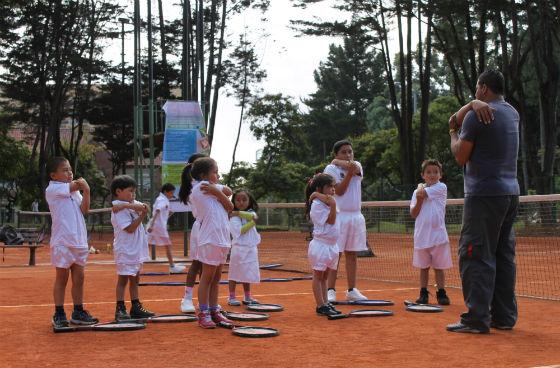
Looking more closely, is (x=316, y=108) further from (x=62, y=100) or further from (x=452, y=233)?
(x=452, y=233)

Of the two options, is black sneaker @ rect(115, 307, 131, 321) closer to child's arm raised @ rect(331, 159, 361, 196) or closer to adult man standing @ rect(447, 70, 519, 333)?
child's arm raised @ rect(331, 159, 361, 196)

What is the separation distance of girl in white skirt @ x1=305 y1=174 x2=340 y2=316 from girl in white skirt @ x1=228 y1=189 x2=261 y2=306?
43.2 inches

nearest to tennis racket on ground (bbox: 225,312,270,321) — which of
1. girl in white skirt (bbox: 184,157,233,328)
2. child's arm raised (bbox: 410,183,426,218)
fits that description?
girl in white skirt (bbox: 184,157,233,328)

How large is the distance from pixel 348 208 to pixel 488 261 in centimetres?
273

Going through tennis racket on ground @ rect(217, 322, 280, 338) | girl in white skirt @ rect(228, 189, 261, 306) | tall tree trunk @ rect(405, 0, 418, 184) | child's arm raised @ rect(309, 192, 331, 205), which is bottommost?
tennis racket on ground @ rect(217, 322, 280, 338)

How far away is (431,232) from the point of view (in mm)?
9289

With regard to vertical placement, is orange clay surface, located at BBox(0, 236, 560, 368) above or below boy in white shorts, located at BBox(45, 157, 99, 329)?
below

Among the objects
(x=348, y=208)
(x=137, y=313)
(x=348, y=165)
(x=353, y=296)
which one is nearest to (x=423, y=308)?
(x=353, y=296)

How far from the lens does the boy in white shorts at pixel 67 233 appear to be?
7547 millimetres

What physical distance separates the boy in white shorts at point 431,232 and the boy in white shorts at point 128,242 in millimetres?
3309

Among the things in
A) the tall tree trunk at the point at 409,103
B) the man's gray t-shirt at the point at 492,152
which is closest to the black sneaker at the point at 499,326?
the man's gray t-shirt at the point at 492,152

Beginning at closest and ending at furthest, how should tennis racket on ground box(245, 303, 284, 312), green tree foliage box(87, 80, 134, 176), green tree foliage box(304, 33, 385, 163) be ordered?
tennis racket on ground box(245, 303, 284, 312) < green tree foliage box(87, 80, 134, 176) < green tree foliage box(304, 33, 385, 163)

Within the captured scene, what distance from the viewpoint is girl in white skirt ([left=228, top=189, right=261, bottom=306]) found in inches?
367

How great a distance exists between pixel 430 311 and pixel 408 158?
2693 centimetres
